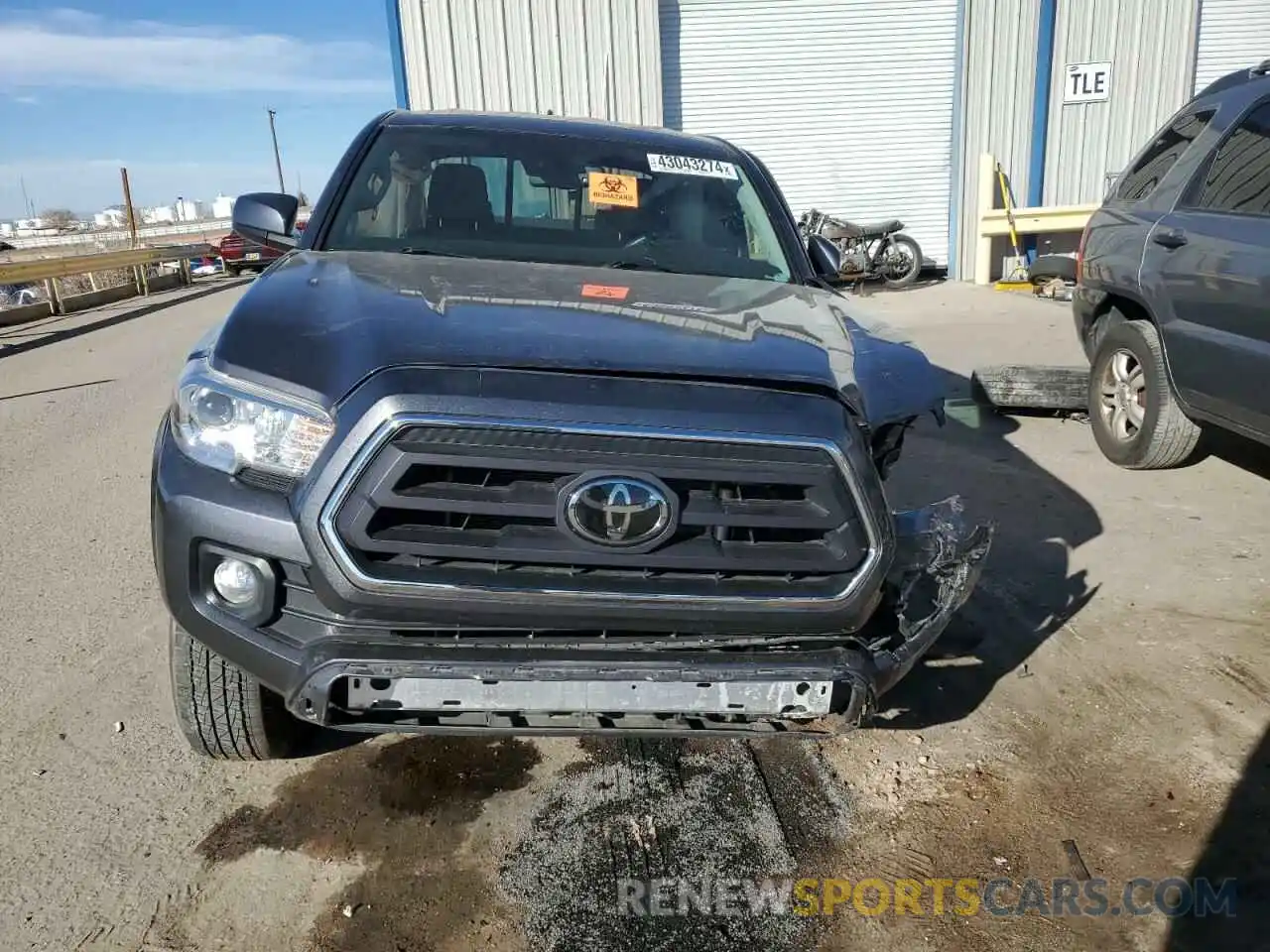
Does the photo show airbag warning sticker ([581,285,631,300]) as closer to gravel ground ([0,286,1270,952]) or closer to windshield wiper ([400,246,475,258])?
windshield wiper ([400,246,475,258])

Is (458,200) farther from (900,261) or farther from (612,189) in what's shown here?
(900,261)

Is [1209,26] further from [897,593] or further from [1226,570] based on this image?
[897,593]

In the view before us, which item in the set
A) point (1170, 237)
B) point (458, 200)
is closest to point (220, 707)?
point (458, 200)

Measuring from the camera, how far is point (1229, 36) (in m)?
13.8

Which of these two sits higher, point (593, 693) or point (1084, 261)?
point (1084, 261)

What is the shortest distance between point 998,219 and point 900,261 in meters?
1.45

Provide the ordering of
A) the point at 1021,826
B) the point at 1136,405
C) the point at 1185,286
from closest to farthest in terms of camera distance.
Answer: the point at 1021,826 → the point at 1185,286 → the point at 1136,405

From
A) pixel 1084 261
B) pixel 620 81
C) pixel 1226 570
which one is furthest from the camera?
pixel 620 81

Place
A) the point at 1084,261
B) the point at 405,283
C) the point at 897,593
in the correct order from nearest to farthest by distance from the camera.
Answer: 1. the point at 897,593
2. the point at 405,283
3. the point at 1084,261

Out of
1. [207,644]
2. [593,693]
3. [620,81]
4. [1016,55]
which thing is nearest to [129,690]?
[207,644]

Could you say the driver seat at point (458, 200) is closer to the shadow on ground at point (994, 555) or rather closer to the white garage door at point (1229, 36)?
the shadow on ground at point (994, 555)

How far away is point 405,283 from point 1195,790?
104 inches

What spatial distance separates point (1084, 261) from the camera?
564 centimetres

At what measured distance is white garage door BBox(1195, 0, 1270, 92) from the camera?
44.9ft
